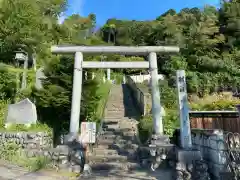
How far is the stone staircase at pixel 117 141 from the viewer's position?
833 cm

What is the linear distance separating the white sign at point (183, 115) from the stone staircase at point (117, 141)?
1.96 meters

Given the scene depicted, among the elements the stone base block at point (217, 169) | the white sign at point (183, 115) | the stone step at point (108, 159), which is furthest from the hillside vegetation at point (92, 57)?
the stone base block at point (217, 169)

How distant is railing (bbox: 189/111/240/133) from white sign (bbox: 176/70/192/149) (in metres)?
1.00

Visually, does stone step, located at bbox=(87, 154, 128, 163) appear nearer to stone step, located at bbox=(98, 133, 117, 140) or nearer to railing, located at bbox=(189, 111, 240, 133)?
stone step, located at bbox=(98, 133, 117, 140)

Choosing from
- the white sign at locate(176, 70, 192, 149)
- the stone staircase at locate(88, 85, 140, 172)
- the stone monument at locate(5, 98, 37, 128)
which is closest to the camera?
the white sign at locate(176, 70, 192, 149)

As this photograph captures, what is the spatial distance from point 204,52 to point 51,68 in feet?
48.9

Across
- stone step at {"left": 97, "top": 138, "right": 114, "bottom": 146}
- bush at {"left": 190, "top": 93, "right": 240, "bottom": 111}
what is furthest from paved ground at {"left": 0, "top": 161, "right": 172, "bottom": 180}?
bush at {"left": 190, "top": 93, "right": 240, "bottom": 111}

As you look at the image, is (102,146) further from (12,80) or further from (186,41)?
(186,41)

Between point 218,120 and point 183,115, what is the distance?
3.69 feet

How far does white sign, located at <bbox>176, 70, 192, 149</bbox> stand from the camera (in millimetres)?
7338

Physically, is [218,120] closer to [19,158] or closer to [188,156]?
[188,156]

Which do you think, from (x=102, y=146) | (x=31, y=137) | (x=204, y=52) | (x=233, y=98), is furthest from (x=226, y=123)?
(x=204, y=52)

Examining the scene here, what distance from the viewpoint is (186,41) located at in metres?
22.8

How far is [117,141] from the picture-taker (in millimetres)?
10156
